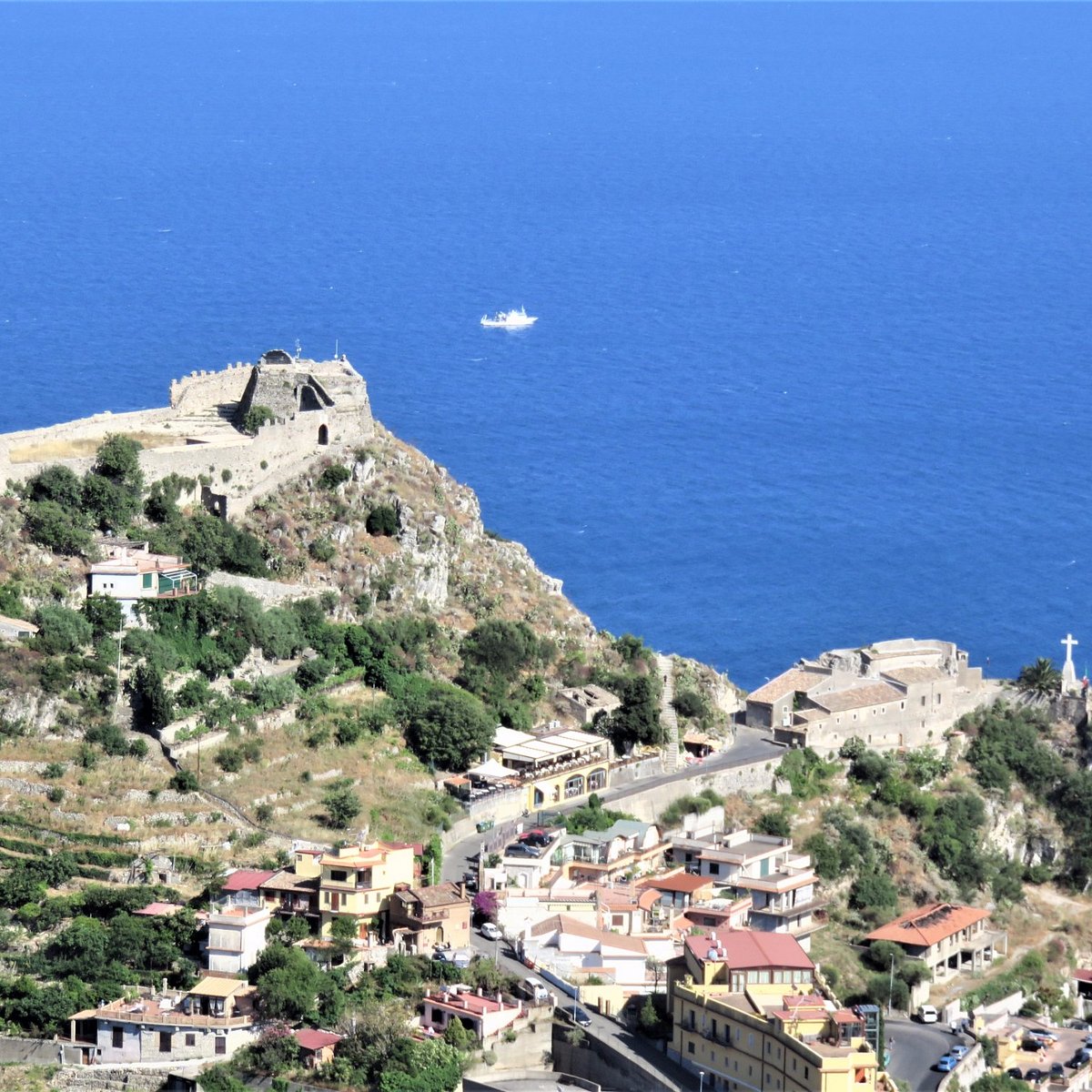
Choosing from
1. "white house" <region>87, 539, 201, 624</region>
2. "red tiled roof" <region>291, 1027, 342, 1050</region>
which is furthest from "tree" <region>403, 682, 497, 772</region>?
"red tiled roof" <region>291, 1027, 342, 1050</region>

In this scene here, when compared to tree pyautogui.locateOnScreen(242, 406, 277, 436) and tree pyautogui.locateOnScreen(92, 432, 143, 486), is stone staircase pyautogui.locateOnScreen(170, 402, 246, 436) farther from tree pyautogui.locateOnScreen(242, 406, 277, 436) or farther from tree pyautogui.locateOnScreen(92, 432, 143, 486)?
tree pyautogui.locateOnScreen(92, 432, 143, 486)

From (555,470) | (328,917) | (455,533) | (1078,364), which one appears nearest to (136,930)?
(328,917)

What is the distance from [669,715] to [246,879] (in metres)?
20.2

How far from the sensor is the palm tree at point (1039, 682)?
10394cm

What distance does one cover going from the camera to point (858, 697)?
98000 millimetres

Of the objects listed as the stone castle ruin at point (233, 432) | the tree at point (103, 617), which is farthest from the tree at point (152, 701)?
the stone castle ruin at point (233, 432)

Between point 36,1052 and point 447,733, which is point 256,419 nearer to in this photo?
point 447,733

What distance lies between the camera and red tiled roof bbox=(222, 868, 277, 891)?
2989 inches

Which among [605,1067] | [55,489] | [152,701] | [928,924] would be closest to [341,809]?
[152,701]

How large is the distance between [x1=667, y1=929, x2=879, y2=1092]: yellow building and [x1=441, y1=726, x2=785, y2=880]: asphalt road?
864 cm

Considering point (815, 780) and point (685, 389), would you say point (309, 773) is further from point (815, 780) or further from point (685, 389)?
point (685, 389)

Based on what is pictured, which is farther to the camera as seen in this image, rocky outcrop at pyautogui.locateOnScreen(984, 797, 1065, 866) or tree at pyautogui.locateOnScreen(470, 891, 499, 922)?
rocky outcrop at pyautogui.locateOnScreen(984, 797, 1065, 866)

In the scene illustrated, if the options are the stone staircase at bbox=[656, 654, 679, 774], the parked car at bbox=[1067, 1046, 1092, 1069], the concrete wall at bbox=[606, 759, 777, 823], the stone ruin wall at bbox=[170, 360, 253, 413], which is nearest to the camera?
the parked car at bbox=[1067, 1046, 1092, 1069]

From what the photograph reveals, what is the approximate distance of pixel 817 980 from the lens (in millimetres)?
75750
